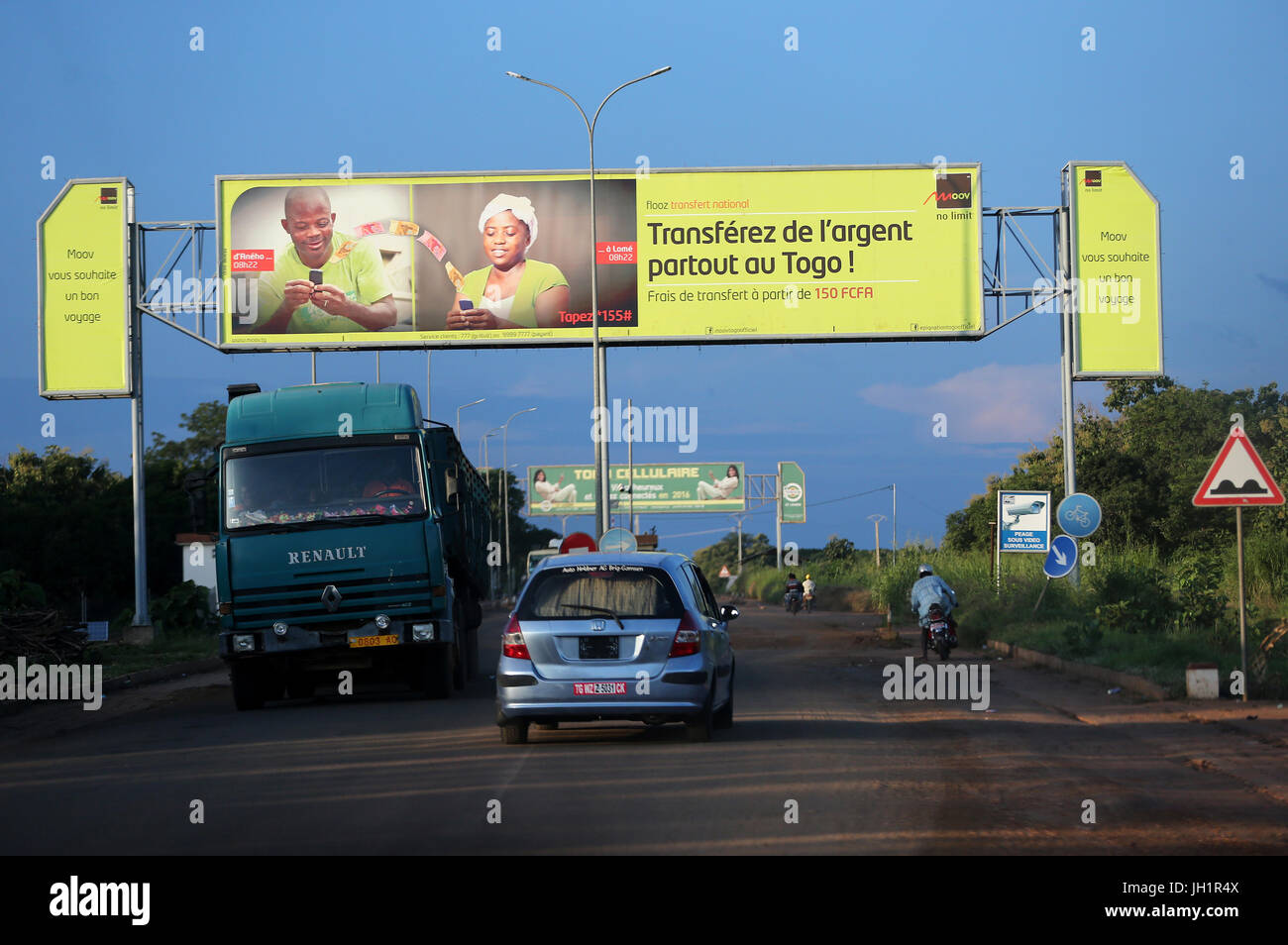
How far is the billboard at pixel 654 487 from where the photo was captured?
7594cm

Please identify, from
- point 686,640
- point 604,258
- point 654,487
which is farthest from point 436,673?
point 654,487

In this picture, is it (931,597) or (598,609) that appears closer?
(598,609)

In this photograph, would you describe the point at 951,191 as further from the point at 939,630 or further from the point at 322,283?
the point at 322,283

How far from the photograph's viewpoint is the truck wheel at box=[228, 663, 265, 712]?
16047mm

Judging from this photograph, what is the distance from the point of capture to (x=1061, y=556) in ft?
76.3

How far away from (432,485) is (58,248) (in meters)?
19.0

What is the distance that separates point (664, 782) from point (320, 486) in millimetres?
7731

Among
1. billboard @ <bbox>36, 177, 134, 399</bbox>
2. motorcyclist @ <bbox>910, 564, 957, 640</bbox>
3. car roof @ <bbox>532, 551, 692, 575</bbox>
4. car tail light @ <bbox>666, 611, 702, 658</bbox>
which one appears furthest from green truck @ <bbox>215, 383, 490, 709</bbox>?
billboard @ <bbox>36, 177, 134, 399</bbox>

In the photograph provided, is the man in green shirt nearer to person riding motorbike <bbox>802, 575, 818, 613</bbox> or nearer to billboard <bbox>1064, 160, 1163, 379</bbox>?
billboard <bbox>1064, 160, 1163, 379</bbox>

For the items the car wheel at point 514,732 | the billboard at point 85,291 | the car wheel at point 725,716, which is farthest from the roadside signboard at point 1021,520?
the billboard at point 85,291

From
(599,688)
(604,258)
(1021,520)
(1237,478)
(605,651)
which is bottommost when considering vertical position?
(599,688)

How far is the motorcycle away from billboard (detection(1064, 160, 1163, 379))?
11.9 meters
